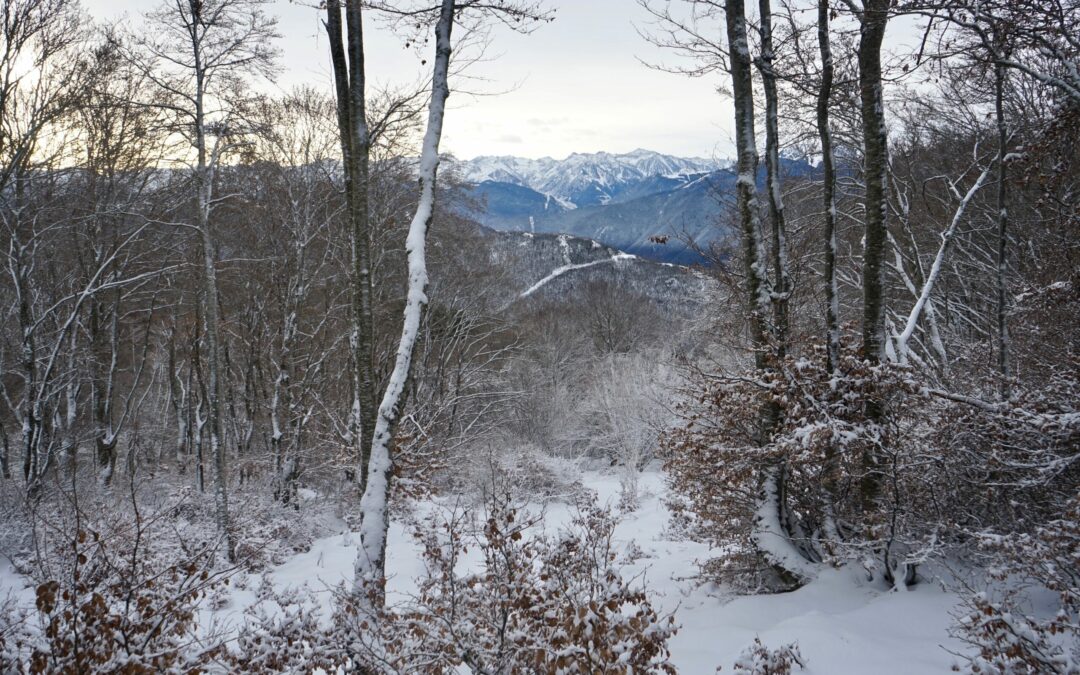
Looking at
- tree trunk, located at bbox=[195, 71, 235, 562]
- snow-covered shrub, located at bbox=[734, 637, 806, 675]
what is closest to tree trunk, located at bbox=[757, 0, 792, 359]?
snow-covered shrub, located at bbox=[734, 637, 806, 675]

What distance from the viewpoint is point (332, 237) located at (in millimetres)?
13875

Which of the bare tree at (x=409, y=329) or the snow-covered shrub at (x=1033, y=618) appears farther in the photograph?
the bare tree at (x=409, y=329)

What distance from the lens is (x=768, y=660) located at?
4074 millimetres

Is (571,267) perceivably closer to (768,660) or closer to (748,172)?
(748,172)

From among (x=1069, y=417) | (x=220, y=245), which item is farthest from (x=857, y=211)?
(x=220, y=245)

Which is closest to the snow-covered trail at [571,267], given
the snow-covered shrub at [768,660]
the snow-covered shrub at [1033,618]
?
the snow-covered shrub at [768,660]

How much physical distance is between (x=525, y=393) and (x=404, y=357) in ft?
14.1

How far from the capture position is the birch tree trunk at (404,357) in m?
5.16

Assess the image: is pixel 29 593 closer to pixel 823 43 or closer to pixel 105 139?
pixel 105 139

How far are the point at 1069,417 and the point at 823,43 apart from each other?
4647 mm

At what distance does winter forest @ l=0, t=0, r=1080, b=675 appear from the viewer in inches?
148

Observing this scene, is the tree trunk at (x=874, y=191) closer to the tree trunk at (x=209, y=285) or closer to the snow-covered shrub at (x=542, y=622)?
the snow-covered shrub at (x=542, y=622)

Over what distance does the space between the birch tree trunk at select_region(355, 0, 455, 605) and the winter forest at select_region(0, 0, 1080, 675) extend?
0.03 meters

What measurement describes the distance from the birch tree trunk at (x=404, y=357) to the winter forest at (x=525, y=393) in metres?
0.03
